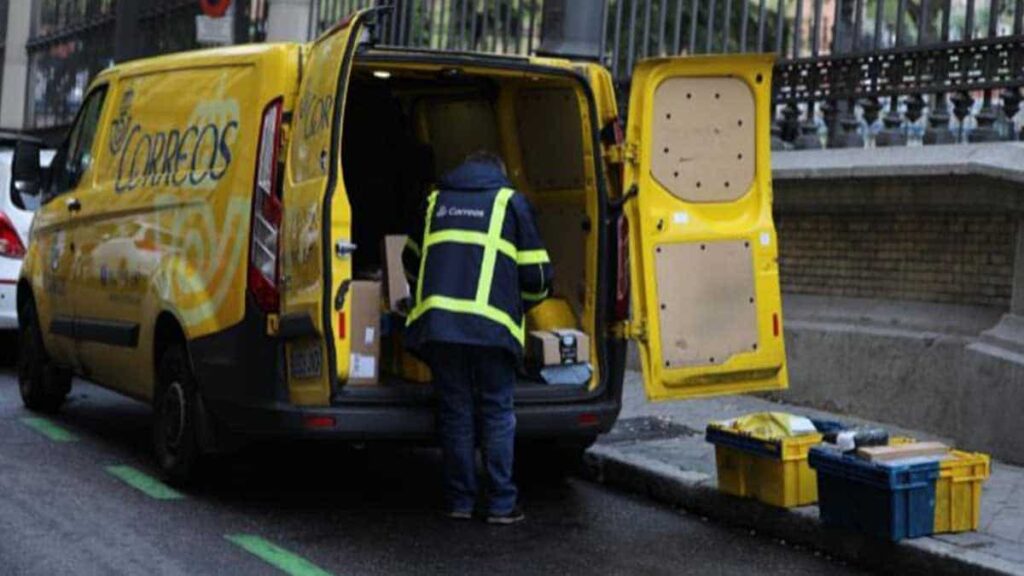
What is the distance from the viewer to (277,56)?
8055 millimetres

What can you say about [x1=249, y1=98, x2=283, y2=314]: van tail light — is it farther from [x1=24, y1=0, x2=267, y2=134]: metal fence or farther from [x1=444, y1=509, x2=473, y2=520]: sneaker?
[x1=24, y1=0, x2=267, y2=134]: metal fence

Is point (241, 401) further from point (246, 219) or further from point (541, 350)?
point (541, 350)

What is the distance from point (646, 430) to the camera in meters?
10.3

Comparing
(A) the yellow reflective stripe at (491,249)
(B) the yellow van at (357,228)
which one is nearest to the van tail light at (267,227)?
(B) the yellow van at (357,228)

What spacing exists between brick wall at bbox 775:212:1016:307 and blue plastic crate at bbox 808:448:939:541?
2.82 metres

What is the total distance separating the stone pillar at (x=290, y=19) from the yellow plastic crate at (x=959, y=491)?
15380mm

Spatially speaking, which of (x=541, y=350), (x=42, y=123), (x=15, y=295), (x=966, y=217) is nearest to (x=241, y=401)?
(x=541, y=350)

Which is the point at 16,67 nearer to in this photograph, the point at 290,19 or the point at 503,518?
the point at 290,19

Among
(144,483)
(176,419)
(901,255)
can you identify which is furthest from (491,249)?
(901,255)

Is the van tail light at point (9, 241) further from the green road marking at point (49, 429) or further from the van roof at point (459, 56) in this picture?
the van roof at point (459, 56)

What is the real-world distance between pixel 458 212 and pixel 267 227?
834 millimetres

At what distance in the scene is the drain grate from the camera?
32.9 ft

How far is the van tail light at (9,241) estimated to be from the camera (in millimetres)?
12680

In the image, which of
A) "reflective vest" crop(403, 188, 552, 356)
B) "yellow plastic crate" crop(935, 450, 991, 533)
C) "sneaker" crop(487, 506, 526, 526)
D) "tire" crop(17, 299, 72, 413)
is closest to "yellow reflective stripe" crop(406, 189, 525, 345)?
"reflective vest" crop(403, 188, 552, 356)
